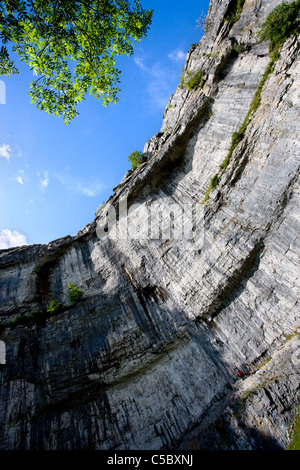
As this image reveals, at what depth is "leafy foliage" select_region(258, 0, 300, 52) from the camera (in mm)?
15266

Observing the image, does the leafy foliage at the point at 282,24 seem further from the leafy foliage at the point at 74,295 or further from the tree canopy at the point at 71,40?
the leafy foliage at the point at 74,295

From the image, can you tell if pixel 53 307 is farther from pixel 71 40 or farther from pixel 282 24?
pixel 282 24

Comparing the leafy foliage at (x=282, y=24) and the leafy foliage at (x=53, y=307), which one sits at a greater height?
the leafy foliage at (x=282, y=24)

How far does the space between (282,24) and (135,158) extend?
15172 mm

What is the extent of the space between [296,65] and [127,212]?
15.4 meters

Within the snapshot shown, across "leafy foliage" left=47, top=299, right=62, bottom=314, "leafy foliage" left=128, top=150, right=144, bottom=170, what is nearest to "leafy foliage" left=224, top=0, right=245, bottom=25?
"leafy foliage" left=128, top=150, right=144, bottom=170

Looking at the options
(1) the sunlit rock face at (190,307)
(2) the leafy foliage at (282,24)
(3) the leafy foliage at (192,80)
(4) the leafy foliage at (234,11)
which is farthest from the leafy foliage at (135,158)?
(4) the leafy foliage at (234,11)

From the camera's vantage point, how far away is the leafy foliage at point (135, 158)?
903 inches

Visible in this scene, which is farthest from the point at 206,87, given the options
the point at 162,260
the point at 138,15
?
the point at 162,260

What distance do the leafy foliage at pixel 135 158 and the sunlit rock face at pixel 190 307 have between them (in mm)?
4497

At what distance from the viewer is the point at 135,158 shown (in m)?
23.3

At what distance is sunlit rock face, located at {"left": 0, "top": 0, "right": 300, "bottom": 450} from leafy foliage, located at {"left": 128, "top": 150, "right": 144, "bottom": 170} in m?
4.50

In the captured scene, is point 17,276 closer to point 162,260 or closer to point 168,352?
point 162,260

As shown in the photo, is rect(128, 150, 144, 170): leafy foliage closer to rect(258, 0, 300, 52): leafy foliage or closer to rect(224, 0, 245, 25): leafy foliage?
rect(258, 0, 300, 52): leafy foliage
